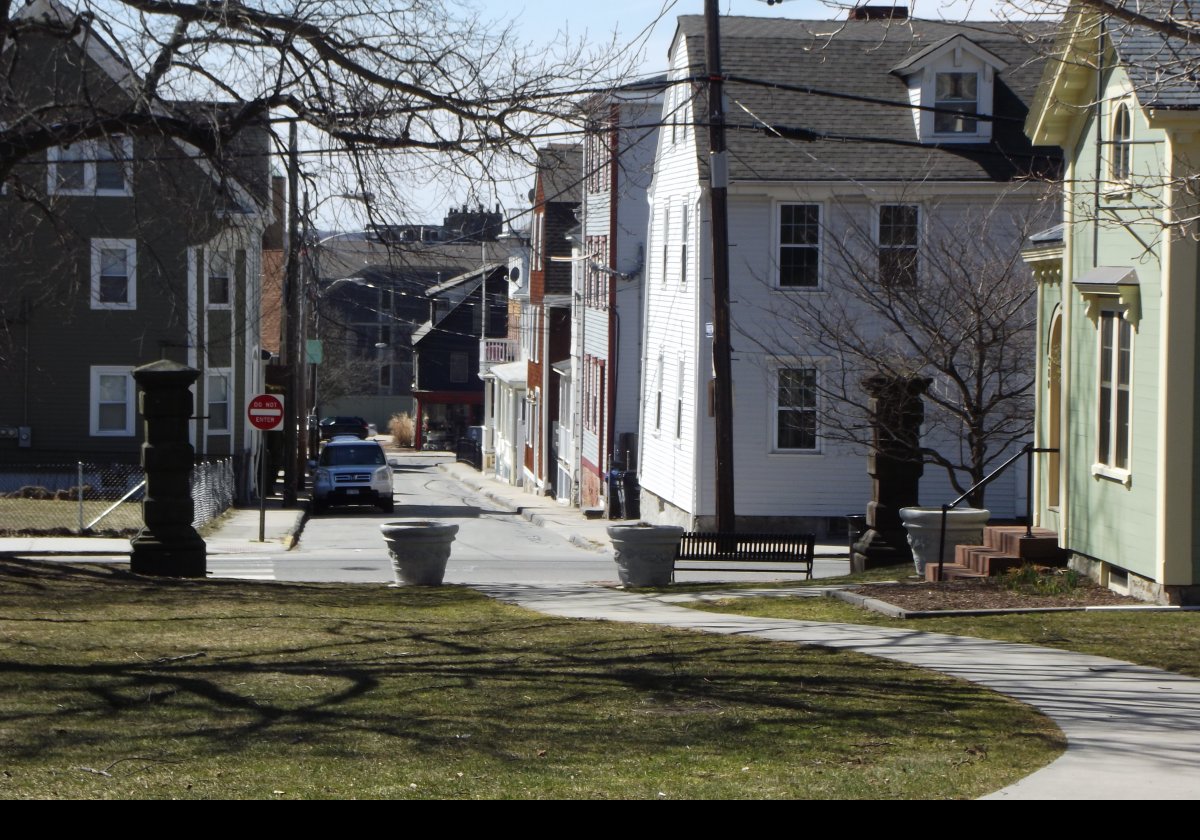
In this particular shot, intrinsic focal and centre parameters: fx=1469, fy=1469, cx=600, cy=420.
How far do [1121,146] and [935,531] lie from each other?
5559mm

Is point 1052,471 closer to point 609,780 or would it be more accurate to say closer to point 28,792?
point 609,780

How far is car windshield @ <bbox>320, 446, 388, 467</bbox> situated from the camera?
3866 centimetres

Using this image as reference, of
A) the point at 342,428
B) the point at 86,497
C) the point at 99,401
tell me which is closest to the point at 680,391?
the point at 86,497

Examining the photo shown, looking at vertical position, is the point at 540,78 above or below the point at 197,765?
above

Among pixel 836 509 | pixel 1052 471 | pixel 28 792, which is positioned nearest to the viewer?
pixel 28 792

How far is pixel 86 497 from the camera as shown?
33562 millimetres

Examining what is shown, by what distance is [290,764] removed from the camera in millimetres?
7242

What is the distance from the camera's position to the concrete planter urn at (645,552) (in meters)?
17.8

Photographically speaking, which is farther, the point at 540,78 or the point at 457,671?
the point at 540,78

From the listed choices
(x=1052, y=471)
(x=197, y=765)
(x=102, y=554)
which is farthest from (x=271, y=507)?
(x=197, y=765)

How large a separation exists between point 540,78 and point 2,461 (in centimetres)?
2688

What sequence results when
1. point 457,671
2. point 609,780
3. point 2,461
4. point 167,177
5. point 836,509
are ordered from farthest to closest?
point 2,461 < point 836,509 < point 167,177 < point 457,671 < point 609,780

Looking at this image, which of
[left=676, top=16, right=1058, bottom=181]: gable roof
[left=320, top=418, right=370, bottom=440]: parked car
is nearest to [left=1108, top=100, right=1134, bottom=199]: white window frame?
[left=676, top=16, right=1058, bottom=181]: gable roof

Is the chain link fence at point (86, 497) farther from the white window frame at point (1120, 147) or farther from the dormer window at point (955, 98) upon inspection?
the white window frame at point (1120, 147)
